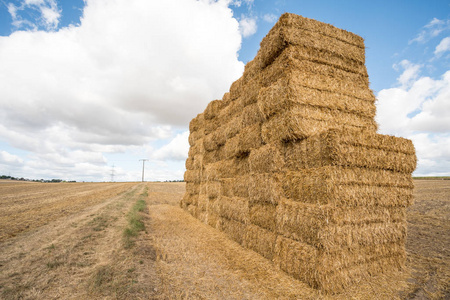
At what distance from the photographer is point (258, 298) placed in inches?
157

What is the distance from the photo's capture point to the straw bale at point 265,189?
5730 mm

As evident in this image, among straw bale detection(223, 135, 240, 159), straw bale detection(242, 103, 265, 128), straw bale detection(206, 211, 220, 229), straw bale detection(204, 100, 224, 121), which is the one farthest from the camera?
straw bale detection(204, 100, 224, 121)

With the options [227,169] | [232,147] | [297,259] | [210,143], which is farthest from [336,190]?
[210,143]

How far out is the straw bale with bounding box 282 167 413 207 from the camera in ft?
14.6

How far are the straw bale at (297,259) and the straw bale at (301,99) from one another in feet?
9.97

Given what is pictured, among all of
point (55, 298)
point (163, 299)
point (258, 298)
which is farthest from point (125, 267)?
point (258, 298)

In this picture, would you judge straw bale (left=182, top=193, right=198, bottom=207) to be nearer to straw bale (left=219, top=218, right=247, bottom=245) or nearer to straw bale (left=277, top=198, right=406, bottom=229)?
straw bale (left=219, top=218, right=247, bottom=245)

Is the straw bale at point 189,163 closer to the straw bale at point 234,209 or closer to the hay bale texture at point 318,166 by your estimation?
the straw bale at point 234,209

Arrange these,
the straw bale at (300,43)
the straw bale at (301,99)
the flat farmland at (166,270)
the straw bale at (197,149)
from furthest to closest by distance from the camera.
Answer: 1. the straw bale at (197,149)
2. the straw bale at (300,43)
3. the straw bale at (301,99)
4. the flat farmland at (166,270)

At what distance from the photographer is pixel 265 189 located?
20.0 ft

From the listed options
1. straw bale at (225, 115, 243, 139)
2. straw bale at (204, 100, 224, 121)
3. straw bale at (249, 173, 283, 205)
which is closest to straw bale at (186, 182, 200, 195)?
straw bale at (204, 100, 224, 121)

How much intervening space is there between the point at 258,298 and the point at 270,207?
2381 mm

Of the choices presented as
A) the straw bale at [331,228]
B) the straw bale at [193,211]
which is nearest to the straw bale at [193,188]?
the straw bale at [193,211]

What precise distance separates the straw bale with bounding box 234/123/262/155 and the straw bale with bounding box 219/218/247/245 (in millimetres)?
2376
